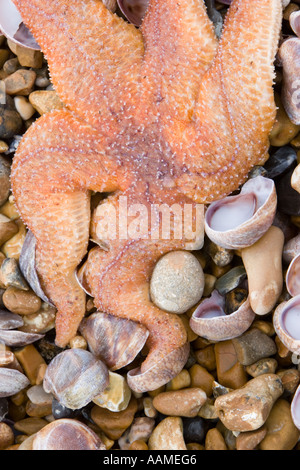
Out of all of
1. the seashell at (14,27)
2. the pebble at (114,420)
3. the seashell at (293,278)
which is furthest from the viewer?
the seashell at (14,27)

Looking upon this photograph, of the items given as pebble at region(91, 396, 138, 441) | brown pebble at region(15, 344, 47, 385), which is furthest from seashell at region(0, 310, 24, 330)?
pebble at region(91, 396, 138, 441)

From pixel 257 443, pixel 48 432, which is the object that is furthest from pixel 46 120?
pixel 257 443

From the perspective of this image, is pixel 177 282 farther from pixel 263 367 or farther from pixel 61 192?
pixel 61 192

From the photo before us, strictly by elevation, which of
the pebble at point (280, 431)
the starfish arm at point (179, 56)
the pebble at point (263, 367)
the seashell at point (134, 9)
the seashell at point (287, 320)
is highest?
the seashell at point (134, 9)

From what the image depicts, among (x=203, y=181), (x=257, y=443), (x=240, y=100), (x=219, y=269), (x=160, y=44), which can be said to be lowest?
(x=257, y=443)

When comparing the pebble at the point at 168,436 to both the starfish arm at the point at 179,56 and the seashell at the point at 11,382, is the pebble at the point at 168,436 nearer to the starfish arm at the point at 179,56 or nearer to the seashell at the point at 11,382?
the seashell at the point at 11,382

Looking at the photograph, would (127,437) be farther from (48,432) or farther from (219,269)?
(219,269)

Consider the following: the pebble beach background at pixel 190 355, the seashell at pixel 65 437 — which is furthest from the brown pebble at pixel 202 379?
the seashell at pixel 65 437
